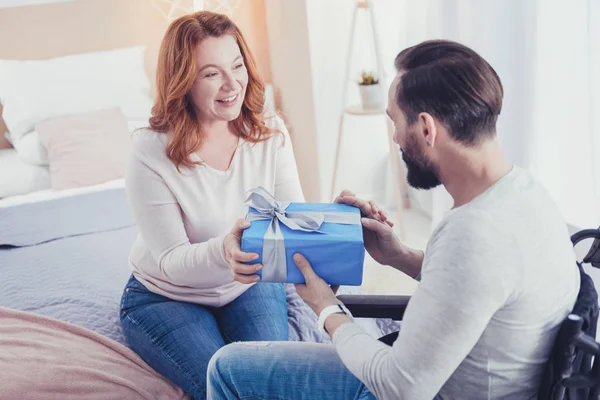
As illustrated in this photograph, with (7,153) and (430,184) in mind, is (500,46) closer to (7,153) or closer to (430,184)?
(430,184)

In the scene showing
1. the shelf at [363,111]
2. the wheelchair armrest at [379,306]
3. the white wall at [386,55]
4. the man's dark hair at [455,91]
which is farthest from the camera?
the shelf at [363,111]

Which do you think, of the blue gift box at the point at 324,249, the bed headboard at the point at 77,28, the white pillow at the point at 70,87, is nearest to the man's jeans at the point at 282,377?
the blue gift box at the point at 324,249

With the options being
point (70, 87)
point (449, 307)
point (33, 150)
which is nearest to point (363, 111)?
point (70, 87)

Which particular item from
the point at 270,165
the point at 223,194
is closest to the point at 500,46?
the point at 270,165

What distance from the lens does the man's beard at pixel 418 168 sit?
Result: 1.12 metres

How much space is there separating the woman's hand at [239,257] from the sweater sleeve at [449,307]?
0.39m

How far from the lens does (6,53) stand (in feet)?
10.9

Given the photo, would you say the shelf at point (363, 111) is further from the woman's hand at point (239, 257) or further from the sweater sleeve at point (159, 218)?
the woman's hand at point (239, 257)

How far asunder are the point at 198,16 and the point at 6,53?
2.02 meters

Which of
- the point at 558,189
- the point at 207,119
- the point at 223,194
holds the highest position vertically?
the point at 207,119

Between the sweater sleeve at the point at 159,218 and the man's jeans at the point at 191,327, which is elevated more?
the sweater sleeve at the point at 159,218

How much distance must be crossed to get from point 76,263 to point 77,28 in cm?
168

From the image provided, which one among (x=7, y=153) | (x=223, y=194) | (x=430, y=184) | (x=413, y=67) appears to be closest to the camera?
(x=413, y=67)

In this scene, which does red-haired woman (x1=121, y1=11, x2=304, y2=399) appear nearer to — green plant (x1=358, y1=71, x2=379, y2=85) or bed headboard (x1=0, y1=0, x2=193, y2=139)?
green plant (x1=358, y1=71, x2=379, y2=85)
